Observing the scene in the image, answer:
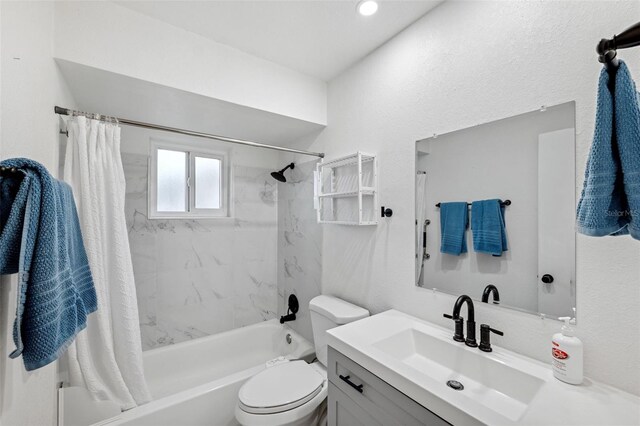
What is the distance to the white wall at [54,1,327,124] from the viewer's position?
125 cm

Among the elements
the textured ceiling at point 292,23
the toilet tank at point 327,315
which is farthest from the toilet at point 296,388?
the textured ceiling at point 292,23

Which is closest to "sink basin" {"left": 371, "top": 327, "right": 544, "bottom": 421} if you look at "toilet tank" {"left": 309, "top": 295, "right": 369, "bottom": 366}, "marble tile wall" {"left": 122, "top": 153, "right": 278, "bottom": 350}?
"toilet tank" {"left": 309, "top": 295, "right": 369, "bottom": 366}

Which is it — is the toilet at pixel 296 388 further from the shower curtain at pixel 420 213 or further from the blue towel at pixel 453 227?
the blue towel at pixel 453 227

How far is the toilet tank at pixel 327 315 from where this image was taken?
160 cm

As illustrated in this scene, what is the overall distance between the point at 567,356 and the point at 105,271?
193 cm

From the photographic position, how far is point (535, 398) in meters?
0.80

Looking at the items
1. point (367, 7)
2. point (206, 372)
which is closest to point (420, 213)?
point (367, 7)

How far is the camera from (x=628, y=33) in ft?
1.70

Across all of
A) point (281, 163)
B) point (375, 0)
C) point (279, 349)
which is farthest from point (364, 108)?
point (279, 349)

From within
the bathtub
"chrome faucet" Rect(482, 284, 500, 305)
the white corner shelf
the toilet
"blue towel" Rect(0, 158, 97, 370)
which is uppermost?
the white corner shelf

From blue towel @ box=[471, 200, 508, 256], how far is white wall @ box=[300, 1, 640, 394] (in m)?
0.25

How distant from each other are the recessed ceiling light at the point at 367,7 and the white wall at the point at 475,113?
0.25m

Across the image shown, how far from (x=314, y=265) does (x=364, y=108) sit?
4.20ft

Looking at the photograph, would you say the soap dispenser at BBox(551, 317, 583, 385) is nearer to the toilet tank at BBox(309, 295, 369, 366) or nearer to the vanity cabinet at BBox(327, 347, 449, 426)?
the vanity cabinet at BBox(327, 347, 449, 426)
